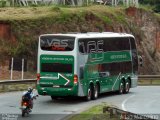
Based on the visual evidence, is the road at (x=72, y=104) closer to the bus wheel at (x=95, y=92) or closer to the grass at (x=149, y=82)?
the bus wheel at (x=95, y=92)

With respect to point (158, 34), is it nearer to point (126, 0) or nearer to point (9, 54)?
point (126, 0)

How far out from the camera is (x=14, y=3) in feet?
181

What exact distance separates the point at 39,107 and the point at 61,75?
2.56 meters

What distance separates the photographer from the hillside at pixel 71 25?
145 ft

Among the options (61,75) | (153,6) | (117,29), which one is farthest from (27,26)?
(153,6)

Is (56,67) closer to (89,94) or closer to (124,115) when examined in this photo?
(89,94)

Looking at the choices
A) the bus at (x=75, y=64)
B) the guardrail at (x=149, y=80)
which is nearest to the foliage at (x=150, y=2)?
the guardrail at (x=149, y=80)

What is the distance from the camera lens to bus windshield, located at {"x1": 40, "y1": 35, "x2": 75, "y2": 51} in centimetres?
3003

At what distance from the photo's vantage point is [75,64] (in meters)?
29.9

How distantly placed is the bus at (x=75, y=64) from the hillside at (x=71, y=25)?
10651 millimetres

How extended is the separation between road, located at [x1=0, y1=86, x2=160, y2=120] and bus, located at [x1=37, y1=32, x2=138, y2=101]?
2.00 feet

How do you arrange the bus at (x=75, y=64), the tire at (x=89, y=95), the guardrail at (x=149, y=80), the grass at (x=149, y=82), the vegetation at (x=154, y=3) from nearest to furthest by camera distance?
the bus at (x=75, y=64), the tire at (x=89, y=95), the guardrail at (x=149, y=80), the grass at (x=149, y=82), the vegetation at (x=154, y=3)

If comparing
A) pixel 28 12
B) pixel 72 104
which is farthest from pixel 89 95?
pixel 28 12

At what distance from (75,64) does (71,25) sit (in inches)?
743
